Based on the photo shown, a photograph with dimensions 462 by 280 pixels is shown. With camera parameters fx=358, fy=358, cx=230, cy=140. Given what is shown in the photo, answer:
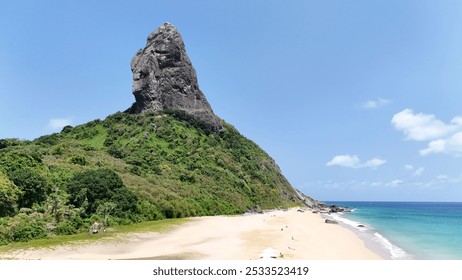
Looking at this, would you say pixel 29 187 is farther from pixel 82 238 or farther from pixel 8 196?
pixel 82 238

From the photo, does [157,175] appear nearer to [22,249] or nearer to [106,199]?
[106,199]

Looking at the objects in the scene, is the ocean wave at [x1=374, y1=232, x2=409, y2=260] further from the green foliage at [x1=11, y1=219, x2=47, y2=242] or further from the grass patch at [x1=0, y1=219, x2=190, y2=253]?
the green foliage at [x1=11, y1=219, x2=47, y2=242]

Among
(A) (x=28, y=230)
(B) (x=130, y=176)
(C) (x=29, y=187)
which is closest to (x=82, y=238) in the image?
(A) (x=28, y=230)

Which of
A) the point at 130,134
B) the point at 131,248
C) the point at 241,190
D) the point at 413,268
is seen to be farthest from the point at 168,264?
the point at 130,134

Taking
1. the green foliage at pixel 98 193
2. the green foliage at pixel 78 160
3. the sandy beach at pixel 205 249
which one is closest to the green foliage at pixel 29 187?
the green foliage at pixel 98 193

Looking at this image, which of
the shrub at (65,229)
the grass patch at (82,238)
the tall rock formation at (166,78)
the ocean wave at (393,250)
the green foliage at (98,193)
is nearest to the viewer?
the grass patch at (82,238)

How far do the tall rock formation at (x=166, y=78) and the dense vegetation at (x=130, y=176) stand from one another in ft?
19.7

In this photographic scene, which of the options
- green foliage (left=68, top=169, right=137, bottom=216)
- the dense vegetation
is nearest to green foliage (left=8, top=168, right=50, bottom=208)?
the dense vegetation

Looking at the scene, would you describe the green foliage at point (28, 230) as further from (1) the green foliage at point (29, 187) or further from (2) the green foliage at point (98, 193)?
(2) the green foliage at point (98, 193)

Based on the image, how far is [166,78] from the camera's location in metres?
110

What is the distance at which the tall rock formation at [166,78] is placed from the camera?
354 feet

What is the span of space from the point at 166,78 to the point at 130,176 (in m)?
64.4

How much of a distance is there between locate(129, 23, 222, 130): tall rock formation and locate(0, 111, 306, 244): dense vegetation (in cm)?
601

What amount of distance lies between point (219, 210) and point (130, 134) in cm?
4119
